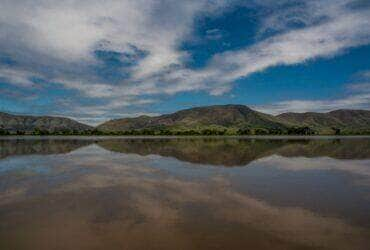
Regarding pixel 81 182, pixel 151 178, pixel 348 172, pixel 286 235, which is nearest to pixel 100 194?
pixel 81 182

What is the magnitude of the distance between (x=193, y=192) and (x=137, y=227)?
8.72 meters

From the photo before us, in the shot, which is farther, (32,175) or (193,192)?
(32,175)

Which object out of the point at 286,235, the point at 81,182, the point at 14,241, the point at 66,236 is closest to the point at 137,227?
the point at 66,236

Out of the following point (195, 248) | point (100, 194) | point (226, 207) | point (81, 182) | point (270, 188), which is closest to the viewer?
point (195, 248)

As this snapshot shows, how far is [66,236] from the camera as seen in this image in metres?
13.4

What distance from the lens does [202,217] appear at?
16.3 m

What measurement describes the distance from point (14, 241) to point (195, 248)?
7.41 meters

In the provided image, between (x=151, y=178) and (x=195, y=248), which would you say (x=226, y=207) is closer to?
(x=195, y=248)

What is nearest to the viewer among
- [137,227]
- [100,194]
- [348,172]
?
[137,227]

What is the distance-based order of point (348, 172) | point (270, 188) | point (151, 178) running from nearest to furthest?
point (270, 188), point (151, 178), point (348, 172)

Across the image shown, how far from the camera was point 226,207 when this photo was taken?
731 inches

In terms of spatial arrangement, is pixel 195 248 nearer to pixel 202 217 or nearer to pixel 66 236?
pixel 202 217

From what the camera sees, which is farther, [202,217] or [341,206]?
[341,206]

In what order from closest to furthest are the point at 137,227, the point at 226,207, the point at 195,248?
the point at 195,248 → the point at 137,227 → the point at 226,207
